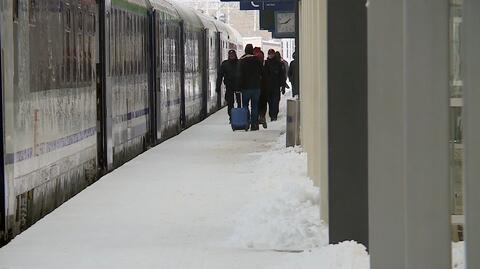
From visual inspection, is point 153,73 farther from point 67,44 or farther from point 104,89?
point 67,44

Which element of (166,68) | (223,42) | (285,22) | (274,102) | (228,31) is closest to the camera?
(166,68)

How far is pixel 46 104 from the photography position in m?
10.2

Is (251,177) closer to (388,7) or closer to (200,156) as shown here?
(200,156)

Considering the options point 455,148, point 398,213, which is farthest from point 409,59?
point 455,148

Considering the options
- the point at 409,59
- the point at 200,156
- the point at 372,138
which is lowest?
the point at 200,156

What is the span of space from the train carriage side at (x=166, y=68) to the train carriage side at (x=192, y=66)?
689mm

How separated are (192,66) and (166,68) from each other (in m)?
4.72

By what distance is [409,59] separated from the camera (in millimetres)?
4828

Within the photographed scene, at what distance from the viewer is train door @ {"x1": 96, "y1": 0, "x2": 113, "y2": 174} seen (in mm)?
13422

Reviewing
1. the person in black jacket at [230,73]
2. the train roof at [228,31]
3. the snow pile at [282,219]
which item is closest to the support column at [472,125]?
the snow pile at [282,219]

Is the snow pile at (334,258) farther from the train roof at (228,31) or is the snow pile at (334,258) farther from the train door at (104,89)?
the train roof at (228,31)

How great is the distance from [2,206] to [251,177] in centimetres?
555

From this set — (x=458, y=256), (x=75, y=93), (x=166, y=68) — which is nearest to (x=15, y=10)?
(x=75, y=93)

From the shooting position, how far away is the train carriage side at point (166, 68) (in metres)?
18.9
